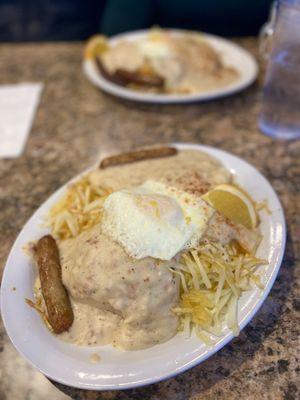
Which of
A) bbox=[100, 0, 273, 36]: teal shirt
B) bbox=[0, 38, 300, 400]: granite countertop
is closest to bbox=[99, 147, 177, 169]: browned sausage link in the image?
bbox=[0, 38, 300, 400]: granite countertop

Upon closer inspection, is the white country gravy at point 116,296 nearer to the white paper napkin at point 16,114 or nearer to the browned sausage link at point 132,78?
the white paper napkin at point 16,114

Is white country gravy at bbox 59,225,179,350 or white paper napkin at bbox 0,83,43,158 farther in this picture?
white paper napkin at bbox 0,83,43,158

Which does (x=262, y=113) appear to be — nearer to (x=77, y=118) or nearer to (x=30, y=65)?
(x=77, y=118)

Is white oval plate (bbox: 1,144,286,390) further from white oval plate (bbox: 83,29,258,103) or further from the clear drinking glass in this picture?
white oval plate (bbox: 83,29,258,103)

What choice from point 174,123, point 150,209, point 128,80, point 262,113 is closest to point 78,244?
point 150,209

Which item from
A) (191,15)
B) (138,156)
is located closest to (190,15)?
(191,15)

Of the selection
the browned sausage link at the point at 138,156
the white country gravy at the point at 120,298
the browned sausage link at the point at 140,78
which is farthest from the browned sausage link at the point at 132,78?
the white country gravy at the point at 120,298

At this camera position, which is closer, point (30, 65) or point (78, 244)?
point (78, 244)
